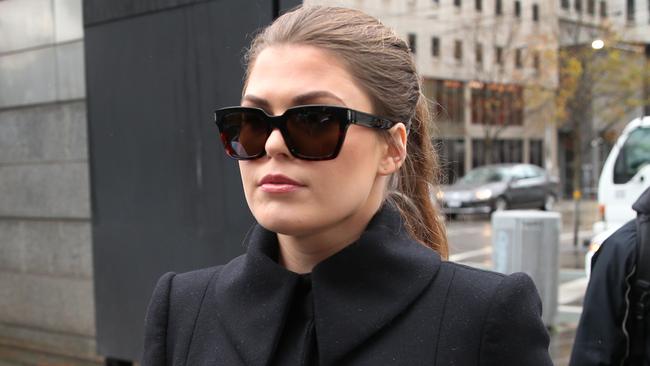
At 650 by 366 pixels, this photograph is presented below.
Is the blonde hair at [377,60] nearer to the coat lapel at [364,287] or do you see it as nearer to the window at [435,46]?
the coat lapel at [364,287]

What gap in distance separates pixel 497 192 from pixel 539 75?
1279cm

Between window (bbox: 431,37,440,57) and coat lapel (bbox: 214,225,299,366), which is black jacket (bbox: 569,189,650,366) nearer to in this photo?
coat lapel (bbox: 214,225,299,366)

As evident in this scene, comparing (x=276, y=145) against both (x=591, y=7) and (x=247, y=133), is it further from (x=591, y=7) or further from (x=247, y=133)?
(x=591, y=7)

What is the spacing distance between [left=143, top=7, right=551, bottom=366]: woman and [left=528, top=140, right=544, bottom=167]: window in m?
46.4

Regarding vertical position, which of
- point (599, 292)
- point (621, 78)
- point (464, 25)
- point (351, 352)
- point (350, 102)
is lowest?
point (599, 292)

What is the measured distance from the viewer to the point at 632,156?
9727 millimetres

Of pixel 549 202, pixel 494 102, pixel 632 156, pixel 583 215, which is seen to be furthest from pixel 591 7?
pixel 632 156

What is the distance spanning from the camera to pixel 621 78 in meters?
28.2

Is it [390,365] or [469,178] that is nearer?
Result: [390,365]

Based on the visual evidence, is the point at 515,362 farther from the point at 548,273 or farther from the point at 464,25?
the point at 464,25

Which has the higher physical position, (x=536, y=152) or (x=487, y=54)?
(x=487, y=54)

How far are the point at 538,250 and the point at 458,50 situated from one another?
3120cm

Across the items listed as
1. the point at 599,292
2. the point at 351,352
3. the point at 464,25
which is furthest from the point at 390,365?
the point at 464,25

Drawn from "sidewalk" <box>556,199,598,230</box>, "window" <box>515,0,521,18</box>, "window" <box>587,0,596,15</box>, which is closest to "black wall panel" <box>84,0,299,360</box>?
"sidewalk" <box>556,199,598,230</box>
